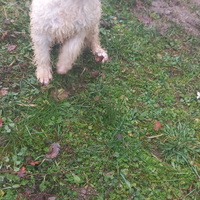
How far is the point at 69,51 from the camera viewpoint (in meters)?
2.54

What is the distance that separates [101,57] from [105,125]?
110 centimetres

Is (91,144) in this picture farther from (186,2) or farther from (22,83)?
(186,2)

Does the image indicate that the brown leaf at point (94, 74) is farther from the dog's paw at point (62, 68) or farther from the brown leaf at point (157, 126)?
the brown leaf at point (157, 126)

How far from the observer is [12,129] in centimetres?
218

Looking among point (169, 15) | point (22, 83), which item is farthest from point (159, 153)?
point (169, 15)

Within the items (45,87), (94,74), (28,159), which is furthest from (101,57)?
(28,159)

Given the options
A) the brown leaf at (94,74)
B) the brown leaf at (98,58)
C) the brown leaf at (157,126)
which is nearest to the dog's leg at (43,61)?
the brown leaf at (94,74)

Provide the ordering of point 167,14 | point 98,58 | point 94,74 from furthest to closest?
point 167,14 < point 98,58 < point 94,74

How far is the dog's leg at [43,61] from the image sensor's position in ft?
7.95

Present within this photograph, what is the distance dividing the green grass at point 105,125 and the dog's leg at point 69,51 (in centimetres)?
15

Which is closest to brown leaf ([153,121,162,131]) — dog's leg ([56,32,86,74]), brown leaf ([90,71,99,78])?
brown leaf ([90,71,99,78])

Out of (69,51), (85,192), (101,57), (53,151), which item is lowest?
(85,192)

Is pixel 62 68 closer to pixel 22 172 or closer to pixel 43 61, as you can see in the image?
pixel 43 61

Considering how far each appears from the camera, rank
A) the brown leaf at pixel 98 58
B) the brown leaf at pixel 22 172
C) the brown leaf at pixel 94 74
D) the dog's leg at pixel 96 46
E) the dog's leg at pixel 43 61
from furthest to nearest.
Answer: the dog's leg at pixel 96 46 → the brown leaf at pixel 98 58 → the brown leaf at pixel 94 74 → the dog's leg at pixel 43 61 → the brown leaf at pixel 22 172
